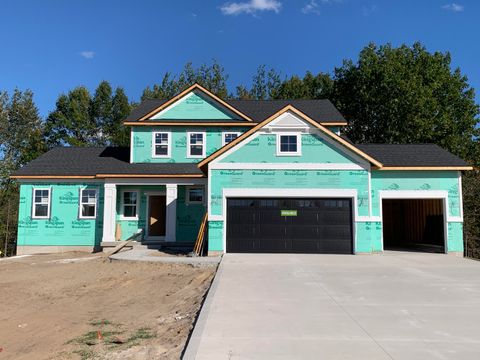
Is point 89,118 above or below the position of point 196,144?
above

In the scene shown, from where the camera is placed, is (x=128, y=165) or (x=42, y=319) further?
(x=128, y=165)

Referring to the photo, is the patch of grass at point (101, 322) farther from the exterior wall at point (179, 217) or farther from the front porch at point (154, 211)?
the exterior wall at point (179, 217)

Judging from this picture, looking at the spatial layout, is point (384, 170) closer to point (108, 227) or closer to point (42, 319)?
point (108, 227)

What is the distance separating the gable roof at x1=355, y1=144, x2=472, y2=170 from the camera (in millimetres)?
18266

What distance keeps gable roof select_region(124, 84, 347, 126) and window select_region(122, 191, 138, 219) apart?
12.3ft

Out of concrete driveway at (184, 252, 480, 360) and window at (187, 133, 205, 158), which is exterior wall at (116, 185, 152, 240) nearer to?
window at (187, 133, 205, 158)

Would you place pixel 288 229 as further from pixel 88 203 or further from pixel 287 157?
pixel 88 203

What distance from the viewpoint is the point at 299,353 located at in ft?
17.7

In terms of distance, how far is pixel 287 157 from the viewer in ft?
57.6

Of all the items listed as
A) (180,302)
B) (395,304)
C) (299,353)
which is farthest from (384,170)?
(299,353)

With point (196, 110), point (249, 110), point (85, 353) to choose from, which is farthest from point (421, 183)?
point (85, 353)

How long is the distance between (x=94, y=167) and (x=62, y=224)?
3.28m

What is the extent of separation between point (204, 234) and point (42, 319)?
9802 mm

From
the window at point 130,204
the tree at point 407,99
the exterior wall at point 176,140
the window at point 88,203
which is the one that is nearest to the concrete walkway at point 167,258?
the window at point 130,204
